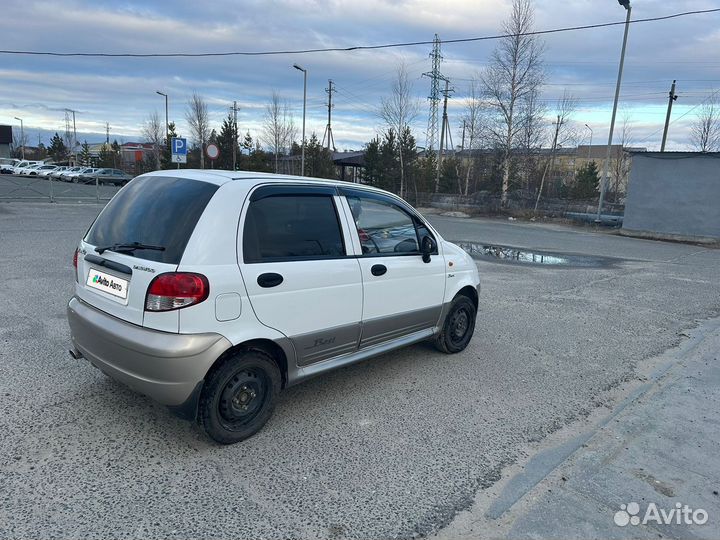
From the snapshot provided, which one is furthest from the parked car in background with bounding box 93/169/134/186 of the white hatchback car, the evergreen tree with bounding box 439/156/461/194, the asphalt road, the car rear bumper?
the car rear bumper

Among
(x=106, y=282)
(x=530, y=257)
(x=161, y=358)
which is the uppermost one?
(x=106, y=282)

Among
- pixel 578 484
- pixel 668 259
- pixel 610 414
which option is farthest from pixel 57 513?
pixel 668 259

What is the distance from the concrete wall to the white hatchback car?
20051 mm

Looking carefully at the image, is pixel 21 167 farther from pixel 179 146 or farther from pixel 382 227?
pixel 382 227

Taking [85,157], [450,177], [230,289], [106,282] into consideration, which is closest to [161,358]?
[230,289]

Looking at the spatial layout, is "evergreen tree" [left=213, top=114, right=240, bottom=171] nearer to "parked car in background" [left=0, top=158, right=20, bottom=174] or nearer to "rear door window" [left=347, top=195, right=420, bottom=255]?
"parked car in background" [left=0, top=158, right=20, bottom=174]

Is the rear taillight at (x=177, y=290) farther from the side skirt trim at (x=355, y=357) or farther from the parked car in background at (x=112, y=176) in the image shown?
the parked car in background at (x=112, y=176)

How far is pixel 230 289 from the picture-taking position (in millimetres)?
3082

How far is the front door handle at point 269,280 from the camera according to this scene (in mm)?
3242

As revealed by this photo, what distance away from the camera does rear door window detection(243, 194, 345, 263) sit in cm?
330

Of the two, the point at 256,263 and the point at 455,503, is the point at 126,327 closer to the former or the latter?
the point at 256,263

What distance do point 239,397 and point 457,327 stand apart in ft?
8.92

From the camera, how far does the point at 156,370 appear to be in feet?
9.74

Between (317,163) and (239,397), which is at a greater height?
(317,163)
